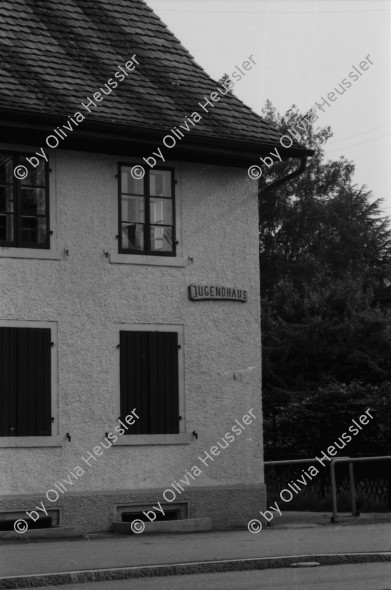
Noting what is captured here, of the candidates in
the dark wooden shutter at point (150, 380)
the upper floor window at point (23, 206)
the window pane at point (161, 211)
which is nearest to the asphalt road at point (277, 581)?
the dark wooden shutter at point (150, 380)

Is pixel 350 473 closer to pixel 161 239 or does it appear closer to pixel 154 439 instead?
pixel 154 439

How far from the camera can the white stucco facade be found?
56.7 feet

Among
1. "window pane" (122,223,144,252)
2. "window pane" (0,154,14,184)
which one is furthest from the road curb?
"window pane" (0,154,14,184)

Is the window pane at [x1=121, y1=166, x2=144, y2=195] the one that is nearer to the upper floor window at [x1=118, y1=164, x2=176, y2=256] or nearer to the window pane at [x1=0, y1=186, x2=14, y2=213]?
the upper floor window at [x1=118, y1=164, x2=176, y2=256]

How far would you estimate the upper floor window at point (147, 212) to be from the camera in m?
18.3

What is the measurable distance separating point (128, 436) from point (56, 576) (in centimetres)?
645

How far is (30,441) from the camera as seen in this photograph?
670 inches

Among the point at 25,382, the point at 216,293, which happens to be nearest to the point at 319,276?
the point at 216,293

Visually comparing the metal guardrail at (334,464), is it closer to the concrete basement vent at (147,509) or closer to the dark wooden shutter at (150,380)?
the concrete basement vent at (147,509)

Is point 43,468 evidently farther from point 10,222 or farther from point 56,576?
point 56,576

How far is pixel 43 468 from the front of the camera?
17.1 meters

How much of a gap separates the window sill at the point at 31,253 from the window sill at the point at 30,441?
8.25ft

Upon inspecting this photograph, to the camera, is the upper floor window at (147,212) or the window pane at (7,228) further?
the upper floor window at (147,212)

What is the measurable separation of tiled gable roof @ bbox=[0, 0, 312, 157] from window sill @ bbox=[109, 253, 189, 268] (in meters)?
1.88
